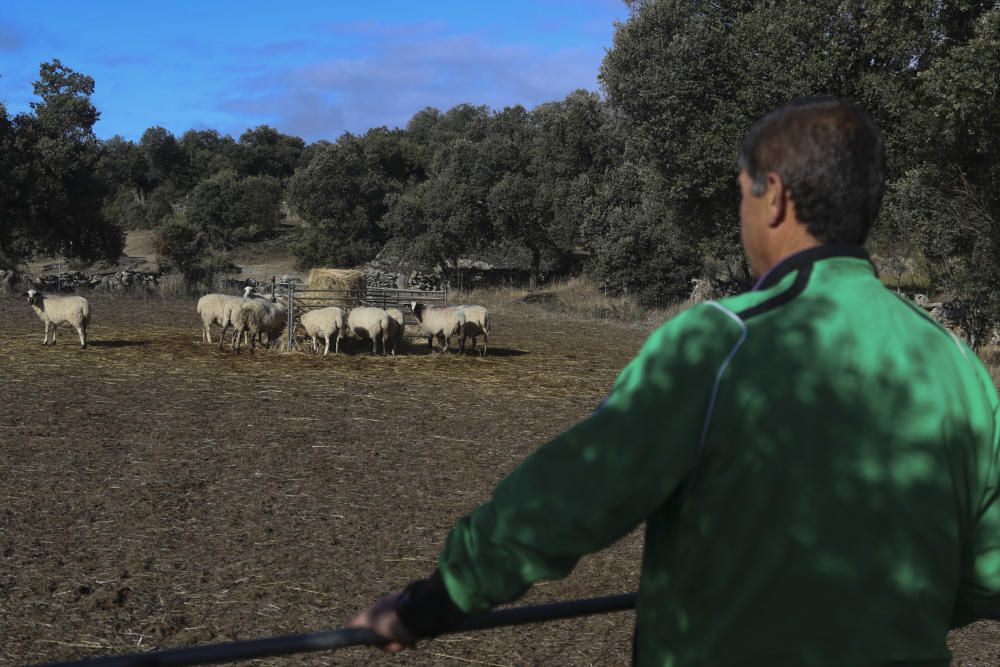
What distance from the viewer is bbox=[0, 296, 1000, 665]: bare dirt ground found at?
5500 millimetres

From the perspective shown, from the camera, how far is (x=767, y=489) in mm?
1498

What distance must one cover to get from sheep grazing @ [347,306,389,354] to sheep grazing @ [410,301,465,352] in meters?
1.21

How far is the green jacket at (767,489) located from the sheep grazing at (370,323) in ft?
56.1

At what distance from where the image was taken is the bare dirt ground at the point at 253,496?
5500 mm

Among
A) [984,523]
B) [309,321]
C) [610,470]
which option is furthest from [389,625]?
[309,321]

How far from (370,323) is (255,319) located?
90.6 inches

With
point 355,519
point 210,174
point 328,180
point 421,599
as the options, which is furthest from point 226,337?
point 210,174

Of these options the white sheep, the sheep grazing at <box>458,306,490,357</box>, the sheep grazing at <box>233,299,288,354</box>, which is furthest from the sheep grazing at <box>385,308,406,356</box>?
the white sheep

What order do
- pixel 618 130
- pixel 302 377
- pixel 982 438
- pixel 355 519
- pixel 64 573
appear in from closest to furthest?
pixel 982 438 < pixel 64 573 < pixel 355 519 < pixel 302 377 < pixel 618 130

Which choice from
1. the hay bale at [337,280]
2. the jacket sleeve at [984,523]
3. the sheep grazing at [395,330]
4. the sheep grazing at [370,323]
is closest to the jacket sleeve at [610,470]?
the jacket sleeve at [984,523]

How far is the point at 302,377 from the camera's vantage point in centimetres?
1569

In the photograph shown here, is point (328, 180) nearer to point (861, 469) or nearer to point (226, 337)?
point (226, 337)

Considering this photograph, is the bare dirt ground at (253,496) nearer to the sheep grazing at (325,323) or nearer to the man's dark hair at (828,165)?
the sheep grazing at (325,323)

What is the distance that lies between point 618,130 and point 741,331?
126ft
